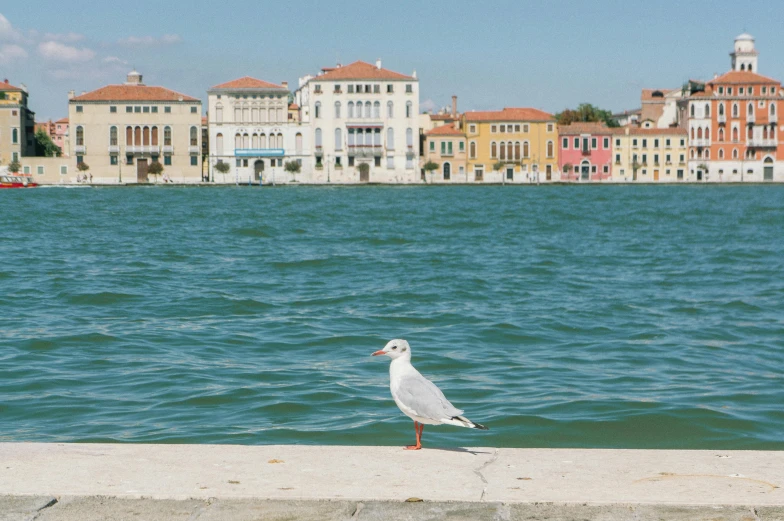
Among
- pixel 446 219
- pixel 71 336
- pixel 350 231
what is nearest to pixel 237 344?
pixel 71 336

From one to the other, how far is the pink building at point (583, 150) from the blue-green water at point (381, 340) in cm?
5354

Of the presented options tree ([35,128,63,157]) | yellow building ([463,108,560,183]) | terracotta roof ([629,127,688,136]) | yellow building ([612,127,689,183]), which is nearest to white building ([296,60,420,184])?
yellow building ([463,108,560,183])

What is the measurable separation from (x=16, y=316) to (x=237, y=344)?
Answer: 3.15 metres

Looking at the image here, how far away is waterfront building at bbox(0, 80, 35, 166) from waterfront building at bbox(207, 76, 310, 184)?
12.2 meters

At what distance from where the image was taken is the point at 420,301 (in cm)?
1302

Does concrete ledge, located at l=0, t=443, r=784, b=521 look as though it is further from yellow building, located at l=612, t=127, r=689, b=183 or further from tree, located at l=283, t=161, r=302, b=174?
yellow building, located at l=612, t=127, r=689, b=183

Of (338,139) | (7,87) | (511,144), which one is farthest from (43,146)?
(511,144)

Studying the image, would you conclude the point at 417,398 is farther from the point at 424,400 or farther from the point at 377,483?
the point at 377,483

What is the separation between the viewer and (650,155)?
77.9m

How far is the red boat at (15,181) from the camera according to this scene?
6681cm

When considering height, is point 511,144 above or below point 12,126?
below

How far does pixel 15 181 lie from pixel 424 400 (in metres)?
68.2

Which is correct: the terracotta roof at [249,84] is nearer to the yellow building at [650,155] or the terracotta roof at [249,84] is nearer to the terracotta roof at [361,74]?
the terracotta roof at [361,74]

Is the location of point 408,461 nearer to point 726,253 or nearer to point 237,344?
point 237,344
